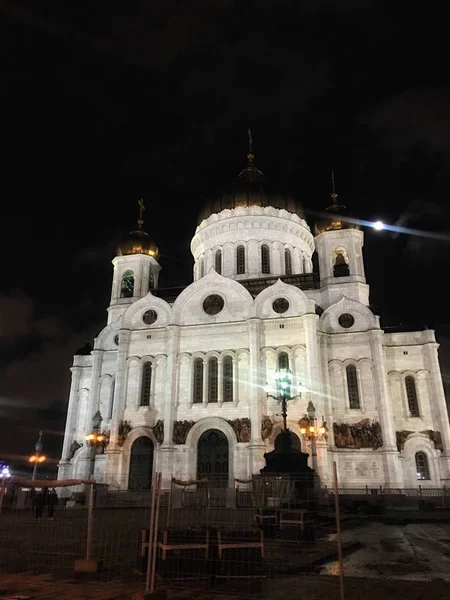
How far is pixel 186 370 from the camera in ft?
110

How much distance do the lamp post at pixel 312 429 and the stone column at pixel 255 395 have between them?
2829mm

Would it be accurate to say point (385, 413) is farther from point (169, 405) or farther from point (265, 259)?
point (265, 259)

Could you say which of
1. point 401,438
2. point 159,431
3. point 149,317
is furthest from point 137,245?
point 401,438

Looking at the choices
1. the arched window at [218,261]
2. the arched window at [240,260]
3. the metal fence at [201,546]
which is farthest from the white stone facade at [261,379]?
the metal fence at [201,546]

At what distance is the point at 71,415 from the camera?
119 ft

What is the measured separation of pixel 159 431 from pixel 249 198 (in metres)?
21.9

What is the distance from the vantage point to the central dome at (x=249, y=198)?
42469mm

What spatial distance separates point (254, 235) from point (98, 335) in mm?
15720

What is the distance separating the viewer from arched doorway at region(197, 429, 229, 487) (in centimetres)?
3044

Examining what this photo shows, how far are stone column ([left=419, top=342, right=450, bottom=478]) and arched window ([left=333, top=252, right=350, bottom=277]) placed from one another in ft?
26.4

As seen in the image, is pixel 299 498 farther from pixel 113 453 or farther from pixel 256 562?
pixel 113 453

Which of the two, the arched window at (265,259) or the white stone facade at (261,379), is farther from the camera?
the arched window at (265,259)

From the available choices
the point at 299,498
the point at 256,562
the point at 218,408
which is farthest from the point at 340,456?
the point at 256,562

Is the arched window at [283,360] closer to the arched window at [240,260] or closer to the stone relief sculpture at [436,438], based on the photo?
the stone relief sculpture at [436,438]
